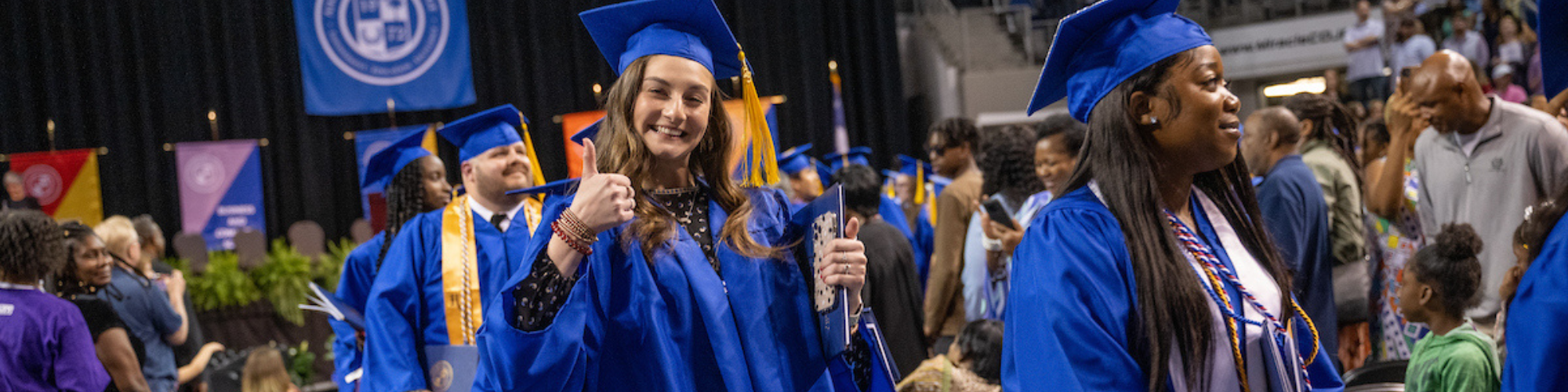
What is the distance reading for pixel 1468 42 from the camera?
9680mm

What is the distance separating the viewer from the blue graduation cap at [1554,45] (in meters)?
1.75

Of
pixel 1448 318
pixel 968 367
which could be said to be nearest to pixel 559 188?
pixel 968 367

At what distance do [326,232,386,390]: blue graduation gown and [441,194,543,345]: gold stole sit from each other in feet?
1.48

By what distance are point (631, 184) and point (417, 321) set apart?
148cm

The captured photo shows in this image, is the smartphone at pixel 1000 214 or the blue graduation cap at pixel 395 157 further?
the blue graduation cap at pixel 395 157

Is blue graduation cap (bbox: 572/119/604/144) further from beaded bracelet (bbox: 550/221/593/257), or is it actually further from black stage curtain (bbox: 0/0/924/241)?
black stage curtain (bbox: 0/0/924/241)

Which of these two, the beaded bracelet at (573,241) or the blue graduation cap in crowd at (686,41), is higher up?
the blue graduation cap in crowd at (686,41)

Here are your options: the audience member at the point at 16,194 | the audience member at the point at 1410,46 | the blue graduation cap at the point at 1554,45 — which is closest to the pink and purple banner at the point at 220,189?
the audience member at the point at 16,194

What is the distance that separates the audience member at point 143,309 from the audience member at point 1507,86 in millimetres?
9027

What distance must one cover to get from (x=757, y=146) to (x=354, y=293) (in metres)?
1.97

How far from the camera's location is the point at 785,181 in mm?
7840

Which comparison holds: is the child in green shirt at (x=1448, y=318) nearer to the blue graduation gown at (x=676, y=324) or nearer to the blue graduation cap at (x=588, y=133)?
the blue graduation gown at (x=676, y=324)

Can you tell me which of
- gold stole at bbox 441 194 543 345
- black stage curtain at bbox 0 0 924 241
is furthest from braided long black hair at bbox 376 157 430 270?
black stage curtain at bbox 0 0 924 241

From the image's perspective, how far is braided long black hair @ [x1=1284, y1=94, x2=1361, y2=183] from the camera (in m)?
4.38
